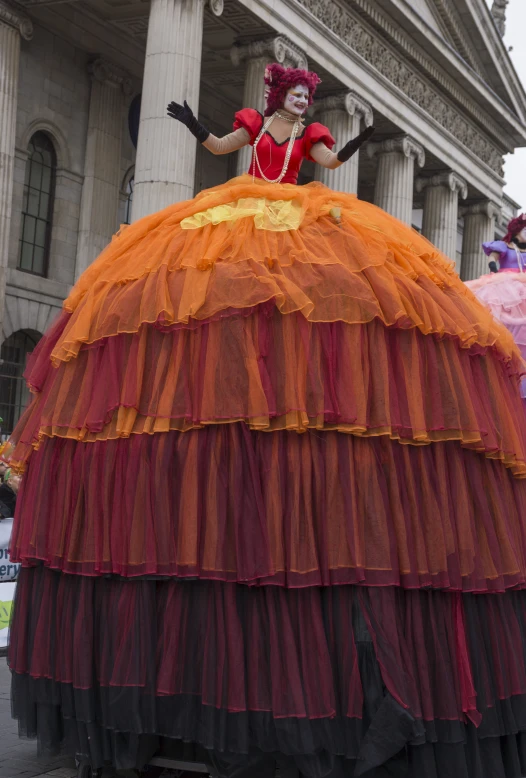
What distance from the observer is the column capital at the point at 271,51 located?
72.3 ft

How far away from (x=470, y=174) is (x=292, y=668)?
31.2 metres

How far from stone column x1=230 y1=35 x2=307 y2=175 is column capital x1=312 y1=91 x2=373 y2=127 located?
9.51 feet

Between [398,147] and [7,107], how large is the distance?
41.3ft

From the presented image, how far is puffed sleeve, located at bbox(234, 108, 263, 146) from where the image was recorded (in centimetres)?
514

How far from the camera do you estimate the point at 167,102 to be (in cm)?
1792

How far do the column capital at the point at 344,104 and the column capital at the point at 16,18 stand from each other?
24.9 ft

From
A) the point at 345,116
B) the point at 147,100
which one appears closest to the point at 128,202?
the point at 345,116

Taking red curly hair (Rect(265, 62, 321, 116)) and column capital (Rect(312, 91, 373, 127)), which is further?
column capital (Rect(312, 91, 373, 127))

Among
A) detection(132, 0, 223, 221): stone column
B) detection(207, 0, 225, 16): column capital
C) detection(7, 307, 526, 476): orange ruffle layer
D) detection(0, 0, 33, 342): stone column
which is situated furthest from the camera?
detection(207, 0, 225, 16): column capital

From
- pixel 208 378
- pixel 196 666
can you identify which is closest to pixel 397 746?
pixel 196 666

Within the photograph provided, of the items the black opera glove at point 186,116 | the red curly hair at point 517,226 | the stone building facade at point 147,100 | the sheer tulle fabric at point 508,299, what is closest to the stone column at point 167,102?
the stone building facade at point 147,100

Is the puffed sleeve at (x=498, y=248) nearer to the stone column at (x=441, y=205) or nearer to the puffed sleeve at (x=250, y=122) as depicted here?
the puffed sleeve at (x=250, y=122)

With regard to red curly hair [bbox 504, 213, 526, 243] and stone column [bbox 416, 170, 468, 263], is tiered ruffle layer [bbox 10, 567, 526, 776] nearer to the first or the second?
red curly hair [bbox 504, 213, 526, 243]

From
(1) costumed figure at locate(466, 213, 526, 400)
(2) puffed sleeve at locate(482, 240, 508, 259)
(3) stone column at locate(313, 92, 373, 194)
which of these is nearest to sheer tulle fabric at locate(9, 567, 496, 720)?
(1) costumed figure at locate(466, 213, 526, 400)
